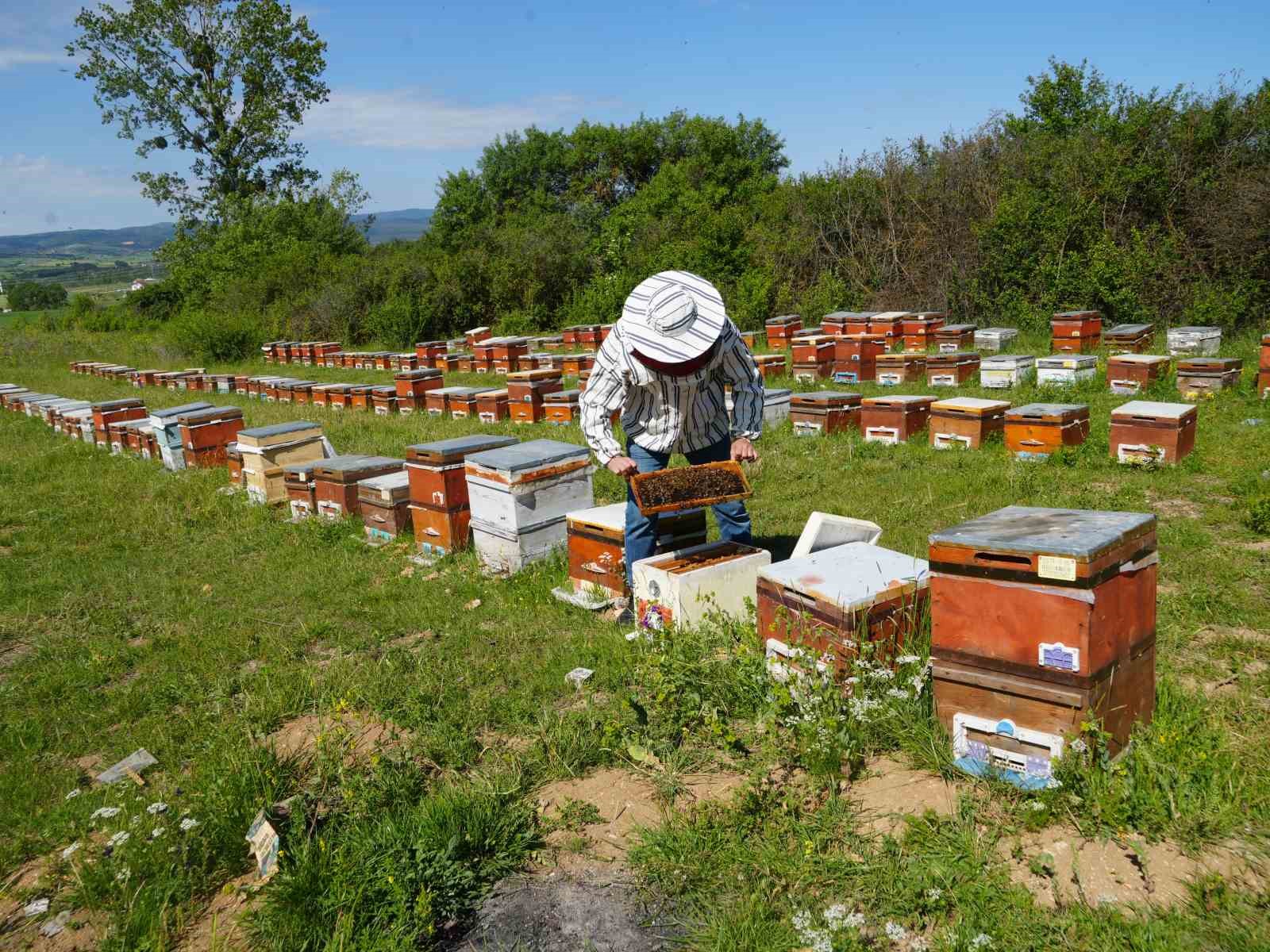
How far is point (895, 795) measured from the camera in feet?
9.61

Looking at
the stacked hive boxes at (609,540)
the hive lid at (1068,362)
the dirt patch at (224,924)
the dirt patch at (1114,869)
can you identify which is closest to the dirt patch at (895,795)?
the dirt patch at (1114,869)

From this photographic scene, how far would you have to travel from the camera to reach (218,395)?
17.9m

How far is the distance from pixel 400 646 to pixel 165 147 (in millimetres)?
40130

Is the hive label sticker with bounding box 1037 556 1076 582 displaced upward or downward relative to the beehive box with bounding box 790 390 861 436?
upward

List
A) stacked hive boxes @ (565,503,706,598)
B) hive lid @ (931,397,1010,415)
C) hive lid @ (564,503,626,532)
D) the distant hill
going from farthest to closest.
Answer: the distant hill
hive lid @ (931,397,1010,415)
hive lid @ (564,503,626,532)
stacked hive boxes @ (565,503,706,598)

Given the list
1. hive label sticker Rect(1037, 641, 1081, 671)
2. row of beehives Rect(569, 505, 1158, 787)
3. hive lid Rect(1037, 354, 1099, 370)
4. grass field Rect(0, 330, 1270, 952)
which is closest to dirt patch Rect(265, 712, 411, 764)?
grass field Rect(0, 330, 1270, 952)

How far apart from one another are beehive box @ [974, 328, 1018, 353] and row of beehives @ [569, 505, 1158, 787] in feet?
40.9

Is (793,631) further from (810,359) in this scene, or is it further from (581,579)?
(810,359)

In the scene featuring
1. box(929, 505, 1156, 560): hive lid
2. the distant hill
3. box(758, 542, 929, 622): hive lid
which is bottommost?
box(758, 542, 929, 622): hive lid

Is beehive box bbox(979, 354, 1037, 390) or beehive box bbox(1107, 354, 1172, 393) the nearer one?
beehive box bbox(1107, 354, 1172, 393)

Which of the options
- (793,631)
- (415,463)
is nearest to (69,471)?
(415,463)

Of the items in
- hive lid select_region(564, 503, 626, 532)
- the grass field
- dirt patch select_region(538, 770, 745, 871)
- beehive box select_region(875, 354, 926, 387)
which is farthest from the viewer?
beehive box select_region(875, 354, 926, 387)

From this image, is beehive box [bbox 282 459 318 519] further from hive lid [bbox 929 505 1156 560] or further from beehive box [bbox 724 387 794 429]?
hive lid [bbox 929 505 1156 560]

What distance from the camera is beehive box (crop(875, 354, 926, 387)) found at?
11953 mm
